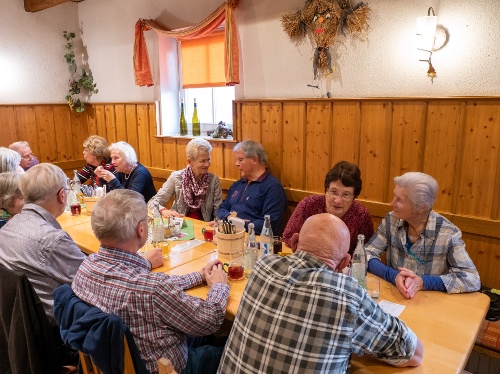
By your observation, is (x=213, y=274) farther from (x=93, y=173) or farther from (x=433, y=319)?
(x=93, y=173)

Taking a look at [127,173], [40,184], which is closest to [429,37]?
[40,184]

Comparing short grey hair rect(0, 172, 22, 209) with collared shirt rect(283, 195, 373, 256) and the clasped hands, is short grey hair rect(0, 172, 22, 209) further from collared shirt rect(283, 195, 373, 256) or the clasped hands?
the clasped hands

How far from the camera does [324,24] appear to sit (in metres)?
3.23

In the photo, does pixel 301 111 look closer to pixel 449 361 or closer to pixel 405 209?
pixel 405 209

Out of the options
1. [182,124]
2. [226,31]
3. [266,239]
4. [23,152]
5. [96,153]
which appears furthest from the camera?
[182,124]

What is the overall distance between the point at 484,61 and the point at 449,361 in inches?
80.8

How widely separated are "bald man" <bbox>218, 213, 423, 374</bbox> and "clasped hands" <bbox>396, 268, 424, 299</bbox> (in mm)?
460

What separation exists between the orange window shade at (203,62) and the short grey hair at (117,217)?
288 cm

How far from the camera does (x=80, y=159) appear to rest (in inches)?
233

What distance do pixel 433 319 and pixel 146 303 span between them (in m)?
1.12

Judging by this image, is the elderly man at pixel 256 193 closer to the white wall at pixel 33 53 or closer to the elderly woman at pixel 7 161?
the elderly woman at pixel 7 161

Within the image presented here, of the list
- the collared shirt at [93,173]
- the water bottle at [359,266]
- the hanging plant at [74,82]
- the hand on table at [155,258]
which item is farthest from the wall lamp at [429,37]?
the hanging plant at [74,82]

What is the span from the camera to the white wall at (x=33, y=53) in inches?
200

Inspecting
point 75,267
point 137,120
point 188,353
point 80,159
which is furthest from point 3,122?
point 188,353
